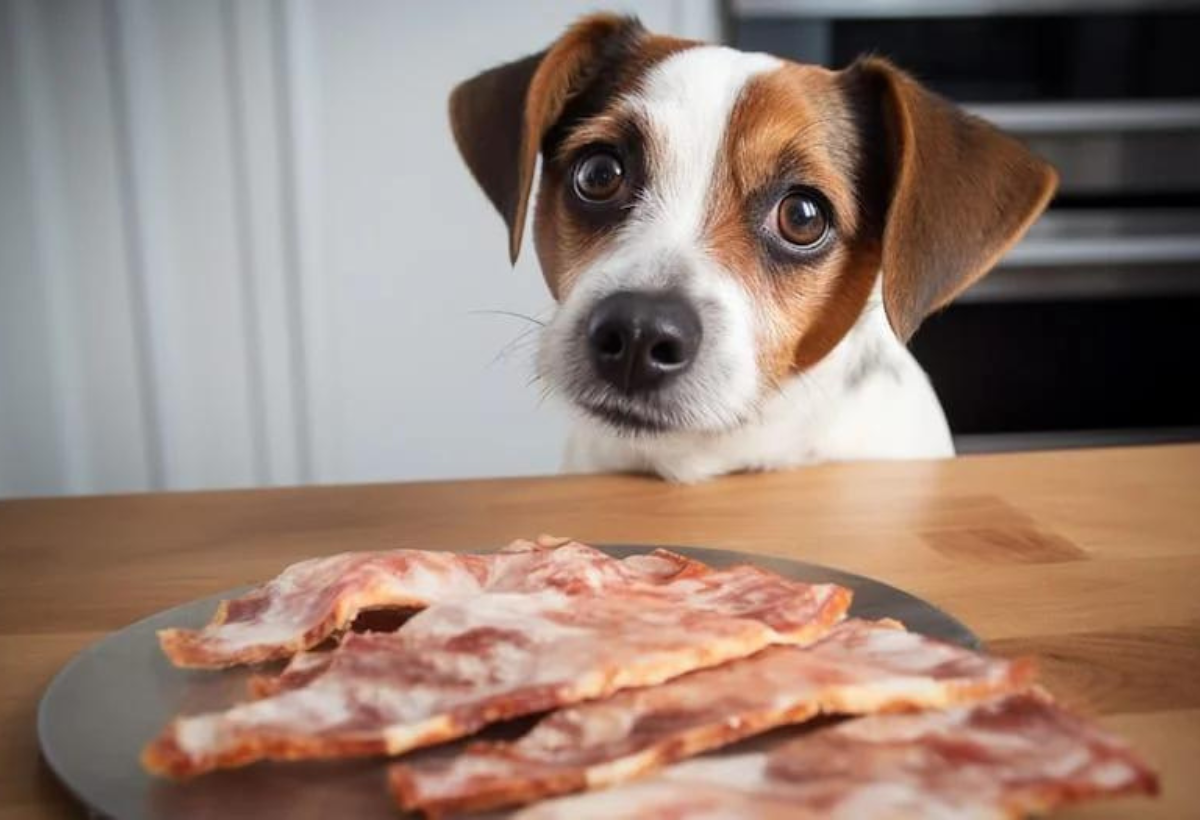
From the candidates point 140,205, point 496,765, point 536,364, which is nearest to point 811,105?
point 536,364

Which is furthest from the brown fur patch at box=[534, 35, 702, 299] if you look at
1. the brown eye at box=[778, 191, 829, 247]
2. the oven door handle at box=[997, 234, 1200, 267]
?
the oven door handle at box=[997, 234, 1200, 267]

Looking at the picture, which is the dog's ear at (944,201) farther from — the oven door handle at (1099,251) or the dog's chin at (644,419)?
the oven door handle at (1099,251)

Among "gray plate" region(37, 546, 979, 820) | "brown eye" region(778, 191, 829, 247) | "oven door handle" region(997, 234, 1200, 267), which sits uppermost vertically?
"brown eye" region(778, 191, 829, 247)

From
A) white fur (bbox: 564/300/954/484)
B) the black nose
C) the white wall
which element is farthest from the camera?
the white wall

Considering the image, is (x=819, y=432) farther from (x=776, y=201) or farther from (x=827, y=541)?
(x=827, y=541)

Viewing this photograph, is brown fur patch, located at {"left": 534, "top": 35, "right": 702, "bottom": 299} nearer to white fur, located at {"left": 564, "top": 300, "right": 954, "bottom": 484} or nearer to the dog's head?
the dog's head

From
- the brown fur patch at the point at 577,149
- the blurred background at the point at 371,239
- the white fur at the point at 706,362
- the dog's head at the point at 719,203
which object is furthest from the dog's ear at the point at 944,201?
the blurred background at the point at 371,239
